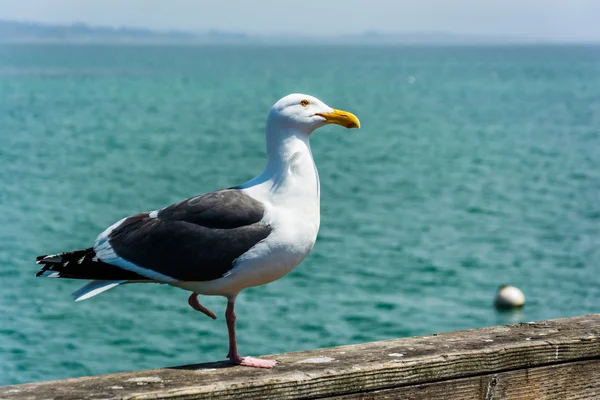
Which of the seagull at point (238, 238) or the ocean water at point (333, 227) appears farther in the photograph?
the ocean water at point (333, 227)

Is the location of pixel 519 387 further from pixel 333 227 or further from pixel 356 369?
pixel 333 227

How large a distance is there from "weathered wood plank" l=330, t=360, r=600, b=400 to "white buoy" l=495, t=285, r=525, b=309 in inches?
557

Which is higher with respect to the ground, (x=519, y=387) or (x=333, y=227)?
(x=519, y=387)

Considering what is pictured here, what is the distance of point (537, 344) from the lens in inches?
130

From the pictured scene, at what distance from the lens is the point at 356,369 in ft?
10.2

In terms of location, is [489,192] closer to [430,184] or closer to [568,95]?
[430,184]

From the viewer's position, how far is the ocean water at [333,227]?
50.7 ft

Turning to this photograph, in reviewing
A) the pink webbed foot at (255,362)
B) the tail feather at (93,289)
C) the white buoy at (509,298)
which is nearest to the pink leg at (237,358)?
the pink webbed foot at (255,362)

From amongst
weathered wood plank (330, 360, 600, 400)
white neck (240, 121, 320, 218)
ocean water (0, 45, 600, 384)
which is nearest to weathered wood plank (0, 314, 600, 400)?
weathered wood plank (330, 360, 600, 400)

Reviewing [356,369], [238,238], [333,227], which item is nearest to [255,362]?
[356,369]

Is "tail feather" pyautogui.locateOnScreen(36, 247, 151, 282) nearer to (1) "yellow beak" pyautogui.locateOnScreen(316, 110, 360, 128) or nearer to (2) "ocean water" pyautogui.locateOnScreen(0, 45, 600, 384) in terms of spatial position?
(1) "yellow beak" pyautogui.locateOnScreen(316, 110, 360, 128)

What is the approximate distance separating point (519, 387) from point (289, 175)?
1209mm

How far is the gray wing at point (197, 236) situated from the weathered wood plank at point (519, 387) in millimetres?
1013

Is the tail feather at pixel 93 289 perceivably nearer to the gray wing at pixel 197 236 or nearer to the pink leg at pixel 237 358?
the gray wing at pixel 197 236
